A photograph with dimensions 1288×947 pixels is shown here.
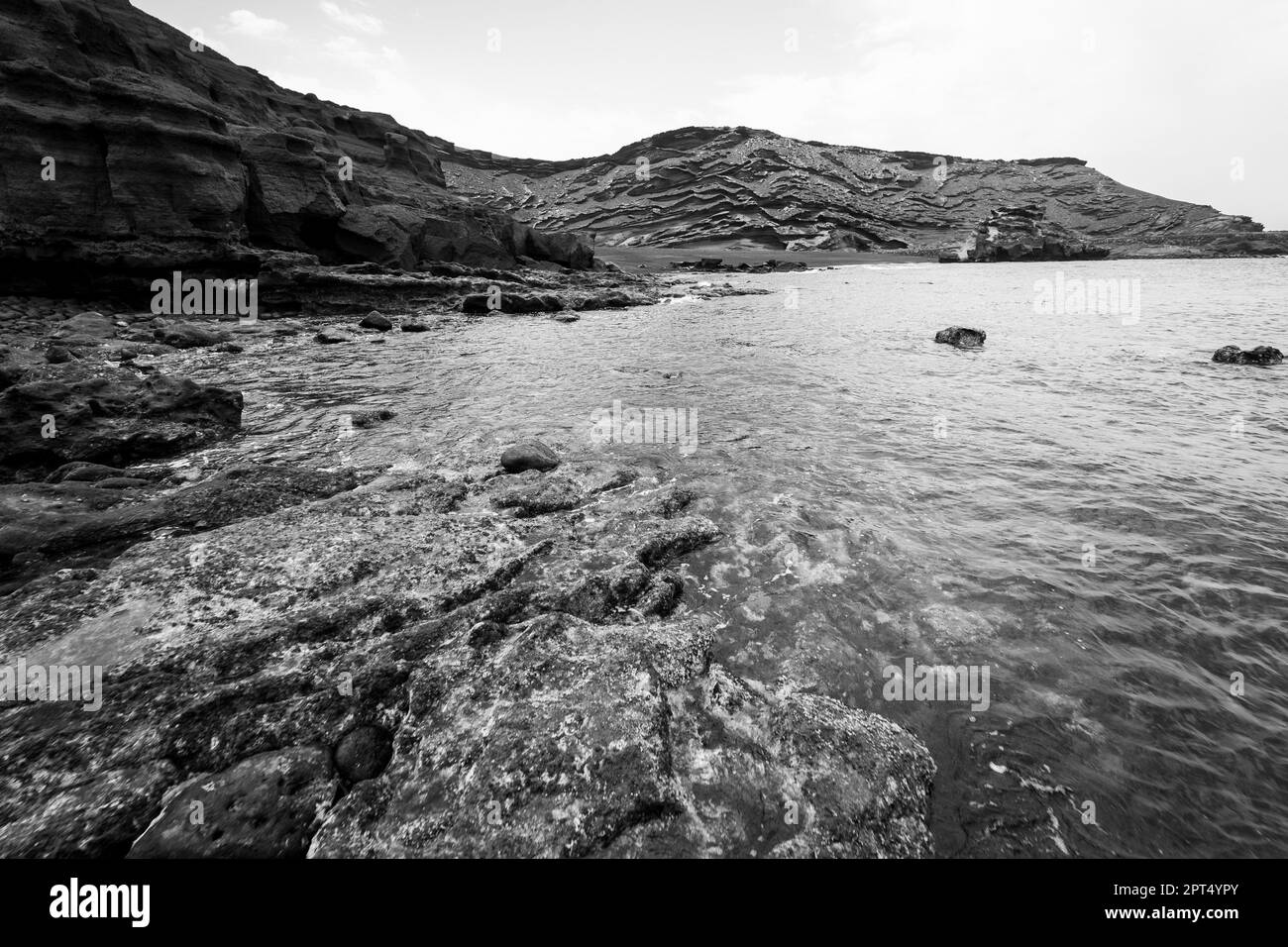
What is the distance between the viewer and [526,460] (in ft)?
26.5

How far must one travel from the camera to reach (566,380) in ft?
46.8

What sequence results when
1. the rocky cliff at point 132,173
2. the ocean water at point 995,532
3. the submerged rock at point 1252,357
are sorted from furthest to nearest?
1. the rocky cliff at point 132,173
2. the submerged rock at point 1252,357
3. the ocean water at point 995,532

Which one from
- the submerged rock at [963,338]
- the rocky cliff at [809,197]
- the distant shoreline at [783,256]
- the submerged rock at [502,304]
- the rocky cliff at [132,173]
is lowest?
the submerged rock at [963,338]

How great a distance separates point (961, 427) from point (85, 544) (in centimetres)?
1294

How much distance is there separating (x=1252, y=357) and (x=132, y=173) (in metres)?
41.4

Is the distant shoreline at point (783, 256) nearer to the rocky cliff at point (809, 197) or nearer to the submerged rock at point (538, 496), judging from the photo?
the rocky cliff at point (809, 197)

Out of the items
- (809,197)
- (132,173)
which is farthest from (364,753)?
(809,197)

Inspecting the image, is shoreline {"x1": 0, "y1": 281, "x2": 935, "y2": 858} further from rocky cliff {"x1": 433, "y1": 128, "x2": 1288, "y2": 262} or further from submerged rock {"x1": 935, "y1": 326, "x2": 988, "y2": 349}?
rocky cliff {"x1": 433, "y1": 128, "x2": 1288, "y2": 262}

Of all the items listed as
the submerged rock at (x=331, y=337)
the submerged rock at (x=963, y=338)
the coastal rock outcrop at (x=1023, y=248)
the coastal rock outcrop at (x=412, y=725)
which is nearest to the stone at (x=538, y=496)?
the coastal rock outcrop at (x=412, y=725)

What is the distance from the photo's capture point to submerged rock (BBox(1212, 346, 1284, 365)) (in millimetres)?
14461

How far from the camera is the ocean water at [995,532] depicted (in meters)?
3.41

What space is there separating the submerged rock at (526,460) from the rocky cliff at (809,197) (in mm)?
120776
